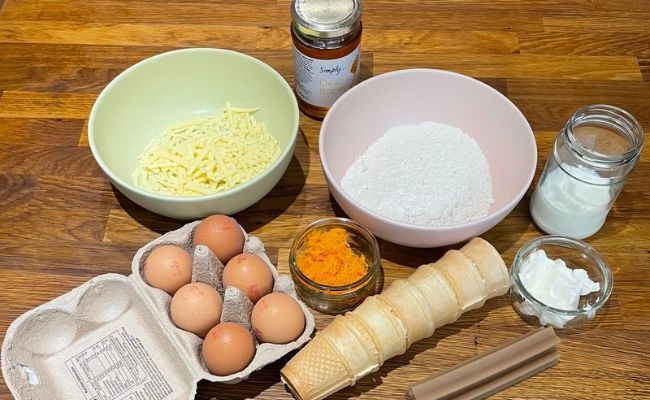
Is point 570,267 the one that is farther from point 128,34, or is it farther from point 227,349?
point 128,34

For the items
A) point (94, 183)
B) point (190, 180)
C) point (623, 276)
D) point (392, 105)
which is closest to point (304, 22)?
point (392, 105)

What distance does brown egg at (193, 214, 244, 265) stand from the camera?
1277mm

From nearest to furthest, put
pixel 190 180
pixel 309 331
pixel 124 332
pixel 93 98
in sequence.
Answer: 1. pixel 309 331
2. pixel 124 332
3. pixel 190 180
4. pixel 93 98

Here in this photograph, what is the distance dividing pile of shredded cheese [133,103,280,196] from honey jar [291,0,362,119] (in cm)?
16

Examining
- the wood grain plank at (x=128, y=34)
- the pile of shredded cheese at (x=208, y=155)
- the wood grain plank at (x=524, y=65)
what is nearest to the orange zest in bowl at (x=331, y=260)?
the pile of shredded cheese at (x=208, y=155)

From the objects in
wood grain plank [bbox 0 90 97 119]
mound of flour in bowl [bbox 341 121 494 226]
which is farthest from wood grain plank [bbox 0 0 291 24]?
mound of flour in bowl [bbox 341 121 494 226]

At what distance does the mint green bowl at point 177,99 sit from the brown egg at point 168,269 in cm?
17

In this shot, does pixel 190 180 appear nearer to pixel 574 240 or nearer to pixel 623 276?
pixel 574 240

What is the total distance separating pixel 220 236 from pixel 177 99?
0.47 meters

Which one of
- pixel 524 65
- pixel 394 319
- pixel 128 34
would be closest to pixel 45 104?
pixel 128 34

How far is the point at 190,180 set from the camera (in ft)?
4.76

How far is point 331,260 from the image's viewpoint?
1.29 metres

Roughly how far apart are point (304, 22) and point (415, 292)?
0.57m

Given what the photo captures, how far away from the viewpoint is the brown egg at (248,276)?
1228 millimetres
